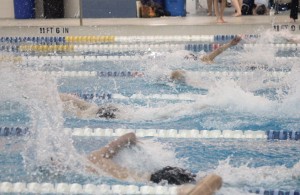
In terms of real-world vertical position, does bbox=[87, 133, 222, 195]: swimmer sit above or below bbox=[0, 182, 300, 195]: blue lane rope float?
above

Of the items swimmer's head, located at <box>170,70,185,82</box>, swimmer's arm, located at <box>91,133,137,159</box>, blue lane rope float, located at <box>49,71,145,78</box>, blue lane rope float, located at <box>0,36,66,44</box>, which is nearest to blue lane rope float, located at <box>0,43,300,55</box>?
blue lane rope float, located at <box>0,36,66,44</box>

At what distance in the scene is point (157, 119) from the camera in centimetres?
396

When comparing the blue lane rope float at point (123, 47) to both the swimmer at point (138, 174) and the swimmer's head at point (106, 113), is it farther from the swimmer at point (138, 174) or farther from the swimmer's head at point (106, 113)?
the swimmer at point (138, 174)

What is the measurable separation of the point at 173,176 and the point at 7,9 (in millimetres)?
9013

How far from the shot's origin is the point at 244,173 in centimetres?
283

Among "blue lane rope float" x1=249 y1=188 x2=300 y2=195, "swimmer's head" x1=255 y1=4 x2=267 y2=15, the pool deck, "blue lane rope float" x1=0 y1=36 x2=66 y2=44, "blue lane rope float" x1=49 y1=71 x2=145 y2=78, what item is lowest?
"blue lane rope float" x1=249 y1=188 x2=300 y2=195

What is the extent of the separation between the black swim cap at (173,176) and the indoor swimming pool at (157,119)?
0.05m

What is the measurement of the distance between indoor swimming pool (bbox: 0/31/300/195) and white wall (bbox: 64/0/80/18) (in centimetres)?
420

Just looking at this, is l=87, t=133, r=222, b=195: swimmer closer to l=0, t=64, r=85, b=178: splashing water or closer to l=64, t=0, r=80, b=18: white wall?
l=0, t=64, r=85, b=178: splashing water

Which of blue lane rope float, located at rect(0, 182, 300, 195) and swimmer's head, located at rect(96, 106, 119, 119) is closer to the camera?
blue lane rope float, located at rect(0, 182, 300, 195)

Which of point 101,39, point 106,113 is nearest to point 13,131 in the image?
point 106,113

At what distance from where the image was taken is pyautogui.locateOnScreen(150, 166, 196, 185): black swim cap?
255 centimetres

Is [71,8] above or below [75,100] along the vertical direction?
above

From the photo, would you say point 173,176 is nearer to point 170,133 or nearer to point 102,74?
point 170,133
